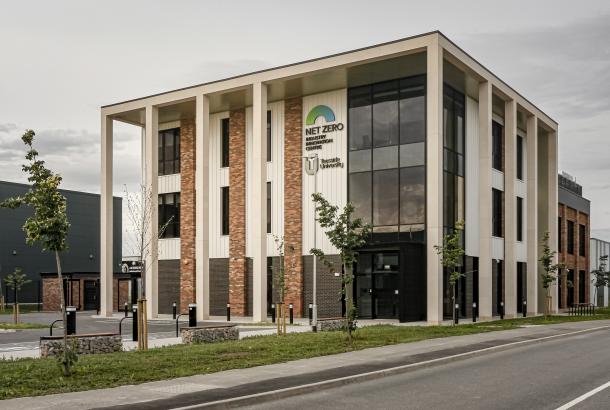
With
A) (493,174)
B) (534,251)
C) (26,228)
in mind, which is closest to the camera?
(26,228)

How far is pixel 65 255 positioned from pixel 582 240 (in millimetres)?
49989

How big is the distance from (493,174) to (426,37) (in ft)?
38.6

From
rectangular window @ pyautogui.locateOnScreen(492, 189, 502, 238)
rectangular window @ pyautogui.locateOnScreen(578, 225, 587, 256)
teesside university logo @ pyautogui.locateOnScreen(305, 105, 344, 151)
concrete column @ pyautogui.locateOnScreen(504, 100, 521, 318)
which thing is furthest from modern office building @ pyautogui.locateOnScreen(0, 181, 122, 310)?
rectangular window @ pyautogui.locateOnScreen(578, 225, 587, 256)

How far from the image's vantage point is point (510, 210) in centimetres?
4059

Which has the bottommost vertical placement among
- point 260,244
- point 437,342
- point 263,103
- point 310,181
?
point 437,342

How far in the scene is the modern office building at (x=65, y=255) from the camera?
5584 cm

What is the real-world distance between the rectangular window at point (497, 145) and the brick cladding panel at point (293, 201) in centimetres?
1162

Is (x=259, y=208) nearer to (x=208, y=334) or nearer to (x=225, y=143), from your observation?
(x=225, y=143)

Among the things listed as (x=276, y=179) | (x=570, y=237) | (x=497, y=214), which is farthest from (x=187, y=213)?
(x=570, y=237)

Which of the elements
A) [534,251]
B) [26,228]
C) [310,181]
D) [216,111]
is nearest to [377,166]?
[310,181]

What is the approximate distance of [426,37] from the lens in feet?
105

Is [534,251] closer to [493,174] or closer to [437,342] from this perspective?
[493,174]

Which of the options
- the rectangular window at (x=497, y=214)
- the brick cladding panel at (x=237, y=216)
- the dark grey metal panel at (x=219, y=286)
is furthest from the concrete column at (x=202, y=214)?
the rectangular window at (x=497, y=214)

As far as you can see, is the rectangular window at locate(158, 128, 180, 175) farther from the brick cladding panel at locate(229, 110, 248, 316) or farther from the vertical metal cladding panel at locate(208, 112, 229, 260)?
the brick cladding panel at locate(229, 110, 248, 316)
